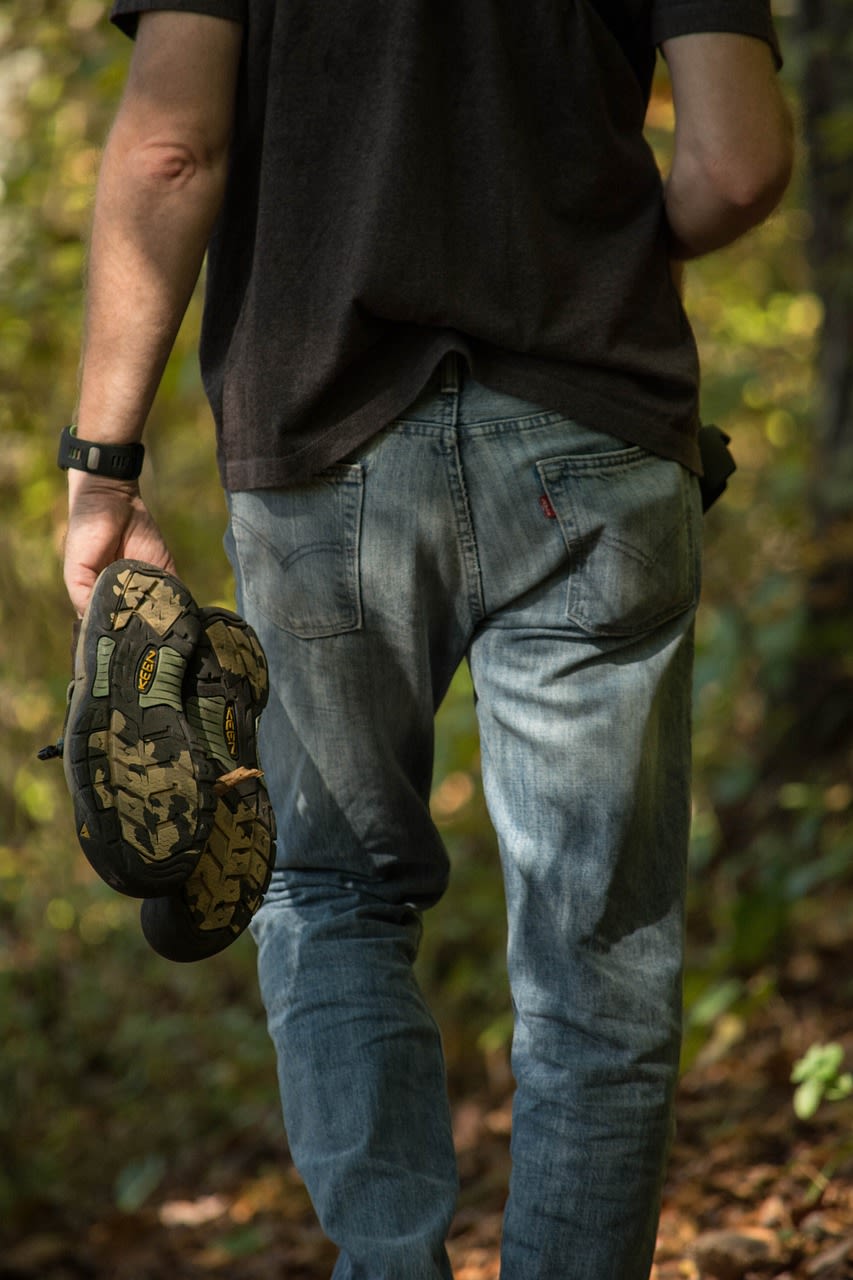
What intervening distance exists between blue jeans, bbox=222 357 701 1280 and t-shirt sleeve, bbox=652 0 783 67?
0.43m

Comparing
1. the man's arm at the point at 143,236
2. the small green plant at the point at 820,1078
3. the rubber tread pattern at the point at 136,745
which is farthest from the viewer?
the small green plant at the point at 820,1078

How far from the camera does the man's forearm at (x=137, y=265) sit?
1435 mm

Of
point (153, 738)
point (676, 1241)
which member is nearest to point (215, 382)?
point (153, 738)

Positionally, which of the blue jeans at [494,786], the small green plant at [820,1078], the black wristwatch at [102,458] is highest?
the black wristwatch at [102,458]

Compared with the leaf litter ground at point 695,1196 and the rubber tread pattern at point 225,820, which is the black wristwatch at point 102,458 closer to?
the rubber tread pattern at point 225,820

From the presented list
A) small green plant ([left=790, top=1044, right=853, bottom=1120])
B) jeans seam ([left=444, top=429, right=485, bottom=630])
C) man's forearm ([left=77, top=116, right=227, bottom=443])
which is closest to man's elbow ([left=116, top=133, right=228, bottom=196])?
man's forearm ([left=77, top=116, right=227, bottom=443])

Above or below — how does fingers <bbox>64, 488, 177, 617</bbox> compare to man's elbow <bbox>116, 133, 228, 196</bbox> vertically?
below

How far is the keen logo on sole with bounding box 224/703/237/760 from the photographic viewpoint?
1417 mm

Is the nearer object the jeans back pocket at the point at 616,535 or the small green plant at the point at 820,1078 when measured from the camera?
the jeans back pocket at the point at 616,535

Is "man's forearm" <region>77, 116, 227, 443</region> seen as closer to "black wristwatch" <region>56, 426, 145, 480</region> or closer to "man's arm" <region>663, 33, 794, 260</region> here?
"black wristwatch" <region>56, 426, 145, 480</region>

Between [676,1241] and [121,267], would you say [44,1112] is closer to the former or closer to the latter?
[676,1241]

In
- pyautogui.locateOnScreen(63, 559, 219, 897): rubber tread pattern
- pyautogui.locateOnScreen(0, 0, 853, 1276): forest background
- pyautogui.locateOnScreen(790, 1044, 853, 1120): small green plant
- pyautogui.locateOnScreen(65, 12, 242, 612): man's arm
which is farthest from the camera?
pyautogui.locateOnScreen(0, 0, 853, 1276): forest background

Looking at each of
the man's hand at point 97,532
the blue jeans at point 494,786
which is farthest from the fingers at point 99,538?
the blue jeans at point 494,786

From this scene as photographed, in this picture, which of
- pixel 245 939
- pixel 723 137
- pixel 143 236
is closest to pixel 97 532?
pixel 143 236
